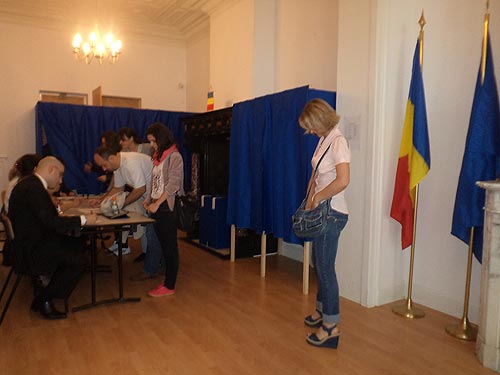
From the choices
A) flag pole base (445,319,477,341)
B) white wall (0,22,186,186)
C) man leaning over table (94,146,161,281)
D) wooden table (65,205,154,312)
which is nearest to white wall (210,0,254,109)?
white wall (0,22,186,186)

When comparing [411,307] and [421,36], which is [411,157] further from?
[411,307]

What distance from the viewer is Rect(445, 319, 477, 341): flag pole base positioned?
2732mm

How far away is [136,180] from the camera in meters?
3.80

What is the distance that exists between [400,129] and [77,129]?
4.80 meters

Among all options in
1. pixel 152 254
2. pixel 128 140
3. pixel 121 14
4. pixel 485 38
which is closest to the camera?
pixel 485 38

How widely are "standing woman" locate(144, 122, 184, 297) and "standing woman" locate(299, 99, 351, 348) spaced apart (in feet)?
4.38

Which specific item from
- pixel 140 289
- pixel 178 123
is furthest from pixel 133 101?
pixel 140 289

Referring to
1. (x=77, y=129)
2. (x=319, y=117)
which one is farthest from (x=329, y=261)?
(x=77, y=129)

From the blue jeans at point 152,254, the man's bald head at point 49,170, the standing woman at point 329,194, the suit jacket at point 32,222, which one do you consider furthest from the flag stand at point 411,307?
the man's bald head at point 49,170

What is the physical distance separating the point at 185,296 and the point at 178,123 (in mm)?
4036

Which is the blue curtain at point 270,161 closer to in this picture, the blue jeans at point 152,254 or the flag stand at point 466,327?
the blue jeans at point 152,254

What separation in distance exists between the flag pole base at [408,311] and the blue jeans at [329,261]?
0.83 m

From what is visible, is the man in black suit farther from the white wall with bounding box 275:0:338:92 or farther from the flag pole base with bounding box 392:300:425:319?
the white wall with bounding box 275:0:338:92

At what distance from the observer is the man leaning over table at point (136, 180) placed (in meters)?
3.79
